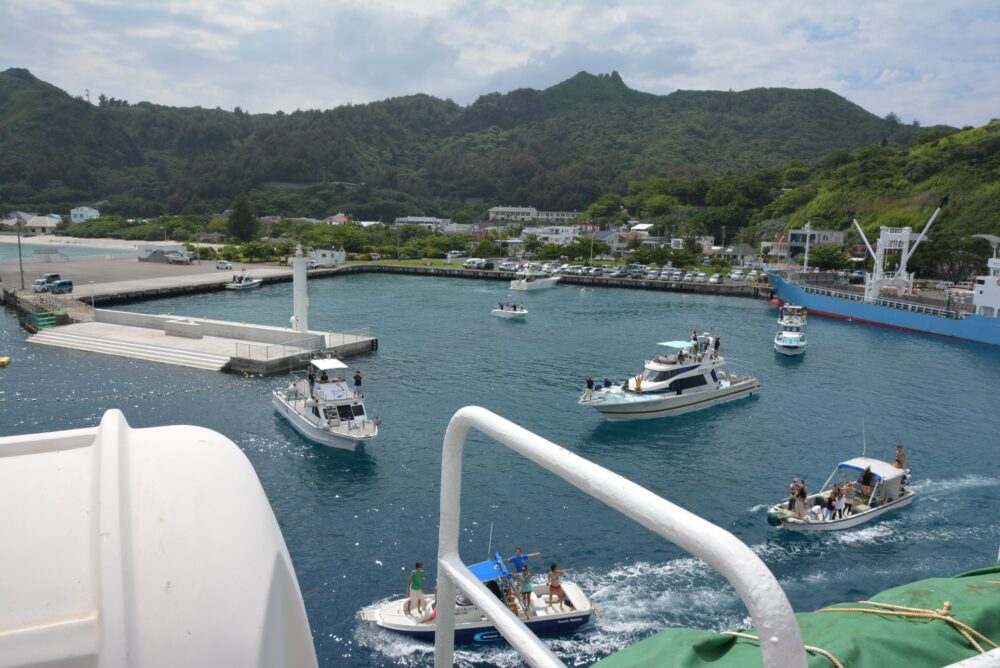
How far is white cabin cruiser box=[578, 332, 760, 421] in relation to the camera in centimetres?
2669

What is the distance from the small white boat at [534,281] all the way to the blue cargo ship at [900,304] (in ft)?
72.6

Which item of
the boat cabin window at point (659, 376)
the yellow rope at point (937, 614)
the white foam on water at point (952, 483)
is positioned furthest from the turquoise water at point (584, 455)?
the yellow rope at point (937, 614)

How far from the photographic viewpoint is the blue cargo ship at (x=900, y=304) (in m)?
47.9

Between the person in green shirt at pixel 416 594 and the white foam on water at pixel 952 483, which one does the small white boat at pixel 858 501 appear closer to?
the white foam on water at pixel 952 483

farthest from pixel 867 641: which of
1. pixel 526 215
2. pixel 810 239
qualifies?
pixel 526 215

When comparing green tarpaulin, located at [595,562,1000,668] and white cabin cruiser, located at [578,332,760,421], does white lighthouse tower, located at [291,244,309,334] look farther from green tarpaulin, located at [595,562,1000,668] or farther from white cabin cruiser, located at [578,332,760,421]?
green tarpaulin, located at [595,562,1000,668]

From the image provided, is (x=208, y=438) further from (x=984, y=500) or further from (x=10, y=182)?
(x=10, y=182)

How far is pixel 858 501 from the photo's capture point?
18984mm

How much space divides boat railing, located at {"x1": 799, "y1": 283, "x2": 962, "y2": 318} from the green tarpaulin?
5383cm

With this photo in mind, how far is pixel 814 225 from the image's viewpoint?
351 feet

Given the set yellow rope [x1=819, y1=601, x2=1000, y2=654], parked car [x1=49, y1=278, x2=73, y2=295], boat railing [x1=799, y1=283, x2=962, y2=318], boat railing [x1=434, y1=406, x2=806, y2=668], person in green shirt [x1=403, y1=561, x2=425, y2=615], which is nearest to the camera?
boat railing [x1=434, y1=406, x2=806, y2=668]

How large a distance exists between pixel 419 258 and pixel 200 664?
99546mm

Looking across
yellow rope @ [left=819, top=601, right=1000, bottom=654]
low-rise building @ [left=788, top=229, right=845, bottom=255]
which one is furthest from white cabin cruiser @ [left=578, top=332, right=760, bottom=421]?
low-rise building @ [left=788, top=229, right=845, bottom=255]

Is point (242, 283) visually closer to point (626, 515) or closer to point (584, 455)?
point (584, 455)
